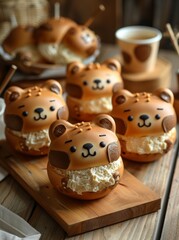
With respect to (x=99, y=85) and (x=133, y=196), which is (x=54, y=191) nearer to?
(x=133, y=196)

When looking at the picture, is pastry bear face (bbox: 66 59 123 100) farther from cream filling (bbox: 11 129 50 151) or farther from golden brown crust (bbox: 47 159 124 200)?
golden brown crust (bbox: 47 159 124 200)

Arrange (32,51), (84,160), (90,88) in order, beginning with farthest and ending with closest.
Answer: (32,51) < (90,88) < (84,160)

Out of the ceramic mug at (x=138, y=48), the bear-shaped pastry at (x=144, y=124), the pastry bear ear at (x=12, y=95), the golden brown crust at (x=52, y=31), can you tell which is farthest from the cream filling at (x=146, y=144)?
the golden brown crust at (x=52, y=31)

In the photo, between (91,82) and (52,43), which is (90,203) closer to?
(91,82)

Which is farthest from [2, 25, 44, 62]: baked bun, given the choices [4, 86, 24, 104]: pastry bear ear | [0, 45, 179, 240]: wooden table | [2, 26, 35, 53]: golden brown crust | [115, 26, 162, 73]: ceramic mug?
[0, 45, 179, 240]: wooden table

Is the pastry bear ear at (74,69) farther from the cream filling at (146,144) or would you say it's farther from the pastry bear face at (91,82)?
the cream filling at (146,144)

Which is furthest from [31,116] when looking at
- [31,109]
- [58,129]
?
[58,129]
